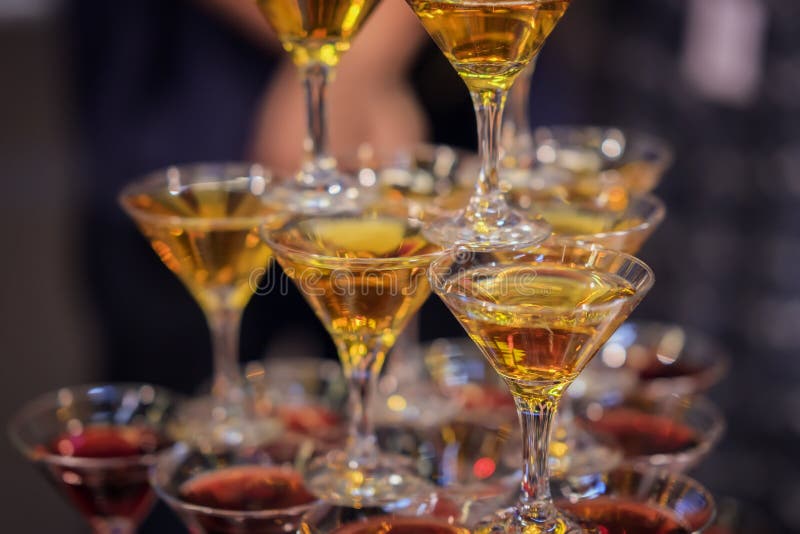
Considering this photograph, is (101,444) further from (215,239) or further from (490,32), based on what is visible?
(490,32)

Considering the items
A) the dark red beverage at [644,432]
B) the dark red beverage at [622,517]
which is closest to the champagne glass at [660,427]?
the dark red beverage at [644,432]

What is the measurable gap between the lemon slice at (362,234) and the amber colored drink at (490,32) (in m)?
0.10

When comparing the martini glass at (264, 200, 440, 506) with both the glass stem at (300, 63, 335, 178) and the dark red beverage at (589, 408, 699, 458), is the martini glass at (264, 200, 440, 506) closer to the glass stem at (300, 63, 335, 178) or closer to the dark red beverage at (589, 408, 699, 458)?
the glass stem at (300, 63, 335, 178)

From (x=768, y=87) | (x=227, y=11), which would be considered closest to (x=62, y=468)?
(x=227, y=11)

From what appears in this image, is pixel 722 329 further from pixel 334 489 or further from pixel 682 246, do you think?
pixel 334 489

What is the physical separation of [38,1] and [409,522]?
2957 millimetres

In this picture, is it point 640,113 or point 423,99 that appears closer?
point 423,99

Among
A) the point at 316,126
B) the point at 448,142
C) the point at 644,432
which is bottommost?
the point at 644,432

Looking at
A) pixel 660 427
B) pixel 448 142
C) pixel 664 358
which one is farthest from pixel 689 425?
pixel 448 142

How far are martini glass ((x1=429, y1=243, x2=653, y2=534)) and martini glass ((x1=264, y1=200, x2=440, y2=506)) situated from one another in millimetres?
45

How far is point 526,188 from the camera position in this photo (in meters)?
0.83

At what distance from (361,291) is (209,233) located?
154 mm

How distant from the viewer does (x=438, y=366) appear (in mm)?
1033

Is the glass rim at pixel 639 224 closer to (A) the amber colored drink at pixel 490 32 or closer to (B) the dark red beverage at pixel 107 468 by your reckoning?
(A) the amber colored drink at pixel 490 32
